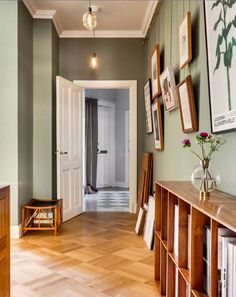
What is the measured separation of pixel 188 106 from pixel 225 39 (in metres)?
0.69

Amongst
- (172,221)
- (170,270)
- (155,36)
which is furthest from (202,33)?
(155,36)

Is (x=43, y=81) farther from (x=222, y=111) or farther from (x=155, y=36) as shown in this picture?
(x=222, y=111)

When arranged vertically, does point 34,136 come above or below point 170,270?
above

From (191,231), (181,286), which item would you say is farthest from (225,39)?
(181,286)

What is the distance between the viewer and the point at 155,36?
12.5 ft

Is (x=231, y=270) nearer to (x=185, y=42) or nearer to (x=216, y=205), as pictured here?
(x=216, y=205)

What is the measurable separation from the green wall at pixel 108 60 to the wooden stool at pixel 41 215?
168cm

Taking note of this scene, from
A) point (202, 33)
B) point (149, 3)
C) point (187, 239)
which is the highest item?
point (149, 3)

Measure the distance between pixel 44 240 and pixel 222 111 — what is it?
2661mm

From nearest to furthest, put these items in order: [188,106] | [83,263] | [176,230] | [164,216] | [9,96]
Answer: [176,230] < [164,216] < [188,106] < [83,263] < [9,96]

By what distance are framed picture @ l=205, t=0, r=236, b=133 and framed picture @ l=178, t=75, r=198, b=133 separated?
0.37 metres

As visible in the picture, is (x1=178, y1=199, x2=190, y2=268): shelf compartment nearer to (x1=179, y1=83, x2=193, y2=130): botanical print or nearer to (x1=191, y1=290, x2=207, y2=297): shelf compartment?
(x1=191, y1=290, x2=207, y2=297): shelf compartment

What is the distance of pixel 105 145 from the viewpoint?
802 centimetres

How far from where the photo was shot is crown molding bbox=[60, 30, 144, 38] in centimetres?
474
